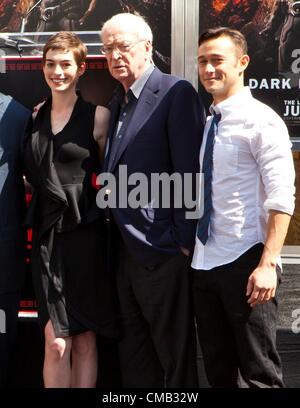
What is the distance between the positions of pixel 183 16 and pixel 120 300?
1247 millimetres

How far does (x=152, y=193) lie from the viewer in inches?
103

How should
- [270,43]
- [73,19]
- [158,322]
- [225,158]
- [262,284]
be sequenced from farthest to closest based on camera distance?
[73,19], [270,43], [158,322], [225,158], [262,284]

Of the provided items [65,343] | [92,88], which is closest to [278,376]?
[65,343]

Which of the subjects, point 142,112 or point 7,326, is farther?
point 7,326

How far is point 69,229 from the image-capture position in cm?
272

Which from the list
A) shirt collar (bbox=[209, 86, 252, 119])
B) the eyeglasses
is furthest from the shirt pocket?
the eyeglasses

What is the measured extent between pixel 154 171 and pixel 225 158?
0.33m

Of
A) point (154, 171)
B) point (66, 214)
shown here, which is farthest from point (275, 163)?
point (66, 214)

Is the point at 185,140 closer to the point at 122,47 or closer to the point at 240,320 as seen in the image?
the point at 122,47

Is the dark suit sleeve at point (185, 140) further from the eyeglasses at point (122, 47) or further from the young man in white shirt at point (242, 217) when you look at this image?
the eyeglasses at point (122, 47)

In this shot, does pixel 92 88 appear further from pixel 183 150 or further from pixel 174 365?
pixel 174 365

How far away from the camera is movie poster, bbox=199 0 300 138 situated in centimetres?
283

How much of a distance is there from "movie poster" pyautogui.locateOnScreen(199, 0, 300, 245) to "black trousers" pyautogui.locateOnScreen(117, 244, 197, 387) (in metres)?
0.77

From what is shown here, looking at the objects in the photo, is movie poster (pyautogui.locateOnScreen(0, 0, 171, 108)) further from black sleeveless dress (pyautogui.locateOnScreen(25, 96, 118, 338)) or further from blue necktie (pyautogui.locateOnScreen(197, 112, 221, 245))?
blue necktie (pyautogui.locateOnScreen(197, 112, 221, 245))
